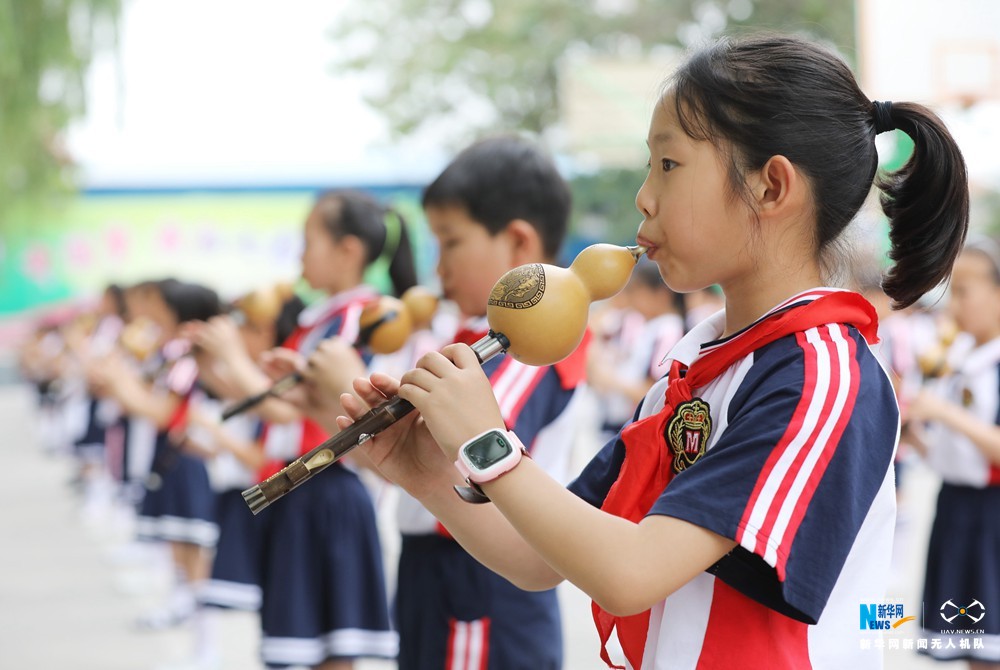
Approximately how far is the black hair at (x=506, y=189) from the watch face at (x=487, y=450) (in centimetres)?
106

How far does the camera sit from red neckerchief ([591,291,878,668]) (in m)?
1.20

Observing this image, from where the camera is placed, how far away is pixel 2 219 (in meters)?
8.16

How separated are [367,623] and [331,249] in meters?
1.08

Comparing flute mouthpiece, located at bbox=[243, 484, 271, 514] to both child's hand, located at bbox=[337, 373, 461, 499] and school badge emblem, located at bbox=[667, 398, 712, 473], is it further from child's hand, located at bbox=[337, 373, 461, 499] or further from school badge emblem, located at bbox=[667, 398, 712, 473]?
school badge emblem, located at bbox=[667, 398, 712, 473]

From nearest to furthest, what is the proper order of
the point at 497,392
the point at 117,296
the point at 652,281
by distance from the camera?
the point at 497,392
the point at 652,281
the point at 117,296

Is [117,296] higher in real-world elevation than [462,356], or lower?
lower

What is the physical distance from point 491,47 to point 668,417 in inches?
653

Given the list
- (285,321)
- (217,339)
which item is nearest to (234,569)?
(285,321)

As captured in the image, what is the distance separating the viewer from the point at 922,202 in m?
1.33

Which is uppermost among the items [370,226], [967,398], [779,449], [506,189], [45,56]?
[45,56]

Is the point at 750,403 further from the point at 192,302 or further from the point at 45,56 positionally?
the point at 45,56

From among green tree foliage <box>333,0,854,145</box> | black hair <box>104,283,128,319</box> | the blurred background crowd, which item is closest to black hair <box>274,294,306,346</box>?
the blurred background crowd

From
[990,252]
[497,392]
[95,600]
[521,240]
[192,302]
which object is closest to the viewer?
[497,392]

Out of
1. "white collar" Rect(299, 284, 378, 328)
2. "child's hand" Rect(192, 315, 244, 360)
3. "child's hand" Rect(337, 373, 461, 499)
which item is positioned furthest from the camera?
"white collar" Rect(299, 284, 378, 328)
